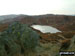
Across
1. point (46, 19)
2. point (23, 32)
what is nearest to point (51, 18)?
point (46, 19)

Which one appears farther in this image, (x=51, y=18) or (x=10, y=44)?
(x=51, y=18)

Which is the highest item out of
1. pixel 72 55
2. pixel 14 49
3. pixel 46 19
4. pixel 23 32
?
pixel 23 32

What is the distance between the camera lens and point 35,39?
9.70 m

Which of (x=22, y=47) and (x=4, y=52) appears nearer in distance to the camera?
(x=4, y=52)

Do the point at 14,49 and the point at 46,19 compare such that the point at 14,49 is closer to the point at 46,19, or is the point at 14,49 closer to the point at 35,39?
the point at 35,39

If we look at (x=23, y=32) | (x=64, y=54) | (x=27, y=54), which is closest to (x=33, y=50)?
(x=27, y=54)

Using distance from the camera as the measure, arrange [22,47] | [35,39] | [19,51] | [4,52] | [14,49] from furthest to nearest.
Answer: [35,39]
[22,47]
[19,51]
[14,49]
[4,52]

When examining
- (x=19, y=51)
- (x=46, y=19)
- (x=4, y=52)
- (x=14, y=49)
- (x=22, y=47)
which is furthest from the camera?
(x=46, y=19)

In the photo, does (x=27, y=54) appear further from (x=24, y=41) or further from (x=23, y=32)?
(x=23, y=32)

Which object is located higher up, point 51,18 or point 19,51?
point 19,51

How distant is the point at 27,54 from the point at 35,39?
1.37 m

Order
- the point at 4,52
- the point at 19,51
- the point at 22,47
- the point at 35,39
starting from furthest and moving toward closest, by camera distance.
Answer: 1. the point at 35,39
2. the point at 22,47
3. the point at 19,51
4. the point at 4,52

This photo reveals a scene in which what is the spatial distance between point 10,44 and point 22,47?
4.44ft

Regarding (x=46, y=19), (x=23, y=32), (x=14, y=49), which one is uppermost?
(x=23, y=32)
